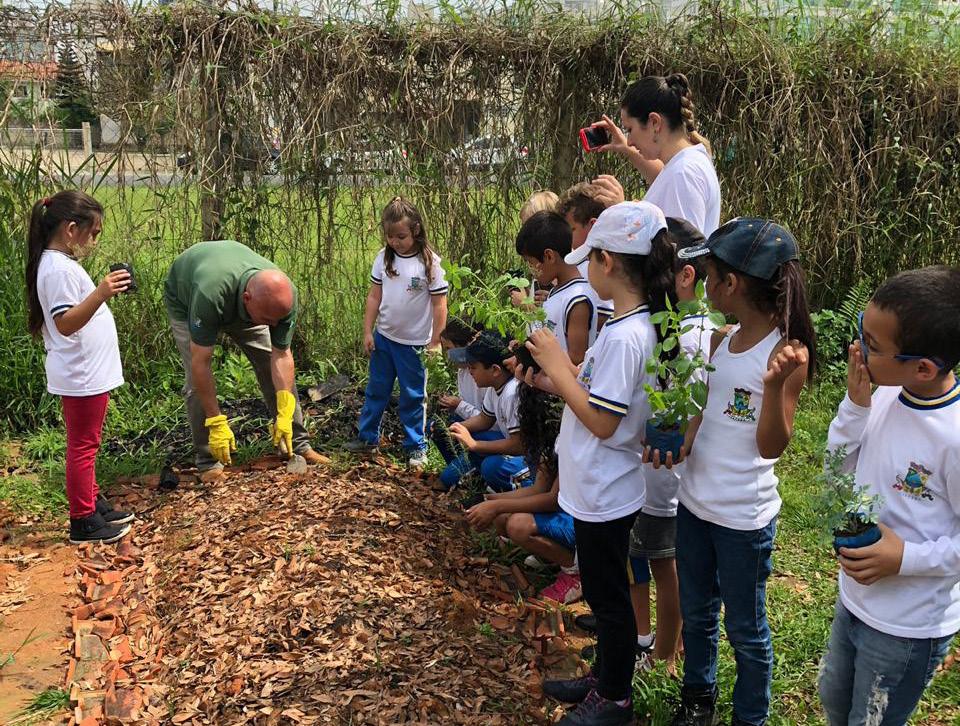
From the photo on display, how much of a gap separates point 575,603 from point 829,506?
6.00ft

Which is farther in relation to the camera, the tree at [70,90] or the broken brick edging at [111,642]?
the tree at [70,90]

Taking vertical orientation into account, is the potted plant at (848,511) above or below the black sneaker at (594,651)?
above

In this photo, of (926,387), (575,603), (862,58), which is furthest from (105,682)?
(862,58)

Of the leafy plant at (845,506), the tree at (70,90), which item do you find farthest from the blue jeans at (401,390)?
the leafy plant at (845,506)

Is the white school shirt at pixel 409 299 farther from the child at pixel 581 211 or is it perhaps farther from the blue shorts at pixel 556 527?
the blue shorts at pixel 556 527

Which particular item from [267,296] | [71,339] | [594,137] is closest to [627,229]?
[594,137]

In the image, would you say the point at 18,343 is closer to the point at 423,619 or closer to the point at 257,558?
Answer: the point at 257,558

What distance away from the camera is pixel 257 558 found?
371 centimetres

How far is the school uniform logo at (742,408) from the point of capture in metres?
2.38

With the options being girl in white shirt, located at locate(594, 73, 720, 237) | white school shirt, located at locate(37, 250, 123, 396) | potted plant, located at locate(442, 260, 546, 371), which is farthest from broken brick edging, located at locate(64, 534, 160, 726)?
girl in white shirt, located at locate(594, 73, 720, 237)

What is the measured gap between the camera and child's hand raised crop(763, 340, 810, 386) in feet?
6.91

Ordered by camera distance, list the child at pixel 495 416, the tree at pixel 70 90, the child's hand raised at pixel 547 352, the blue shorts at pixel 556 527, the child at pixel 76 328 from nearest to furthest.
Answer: the child's hand raised at pixel 547 352 < the blue shorts at pixel 556 527 < the child at pixel 495 416 < the child at pixel 76 328 < the tree at pixel 70 90

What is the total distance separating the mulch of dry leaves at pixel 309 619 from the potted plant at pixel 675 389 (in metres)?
1.19

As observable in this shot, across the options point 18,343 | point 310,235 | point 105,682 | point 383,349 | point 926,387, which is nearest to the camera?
point 926,387
